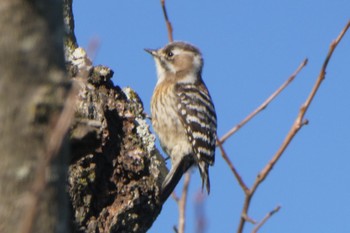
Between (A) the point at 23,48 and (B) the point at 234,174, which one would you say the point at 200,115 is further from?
(A) the point at 23,48

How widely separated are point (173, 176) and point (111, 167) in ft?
3.84

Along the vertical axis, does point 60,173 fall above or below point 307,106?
below

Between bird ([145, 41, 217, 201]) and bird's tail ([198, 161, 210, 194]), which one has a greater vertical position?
bird ([145, 41, 217, 201])

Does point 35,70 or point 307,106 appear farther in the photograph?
point 307,106

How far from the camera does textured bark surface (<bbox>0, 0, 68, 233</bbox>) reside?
5.20 feet

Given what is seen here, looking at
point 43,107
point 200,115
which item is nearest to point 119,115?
point 200,115

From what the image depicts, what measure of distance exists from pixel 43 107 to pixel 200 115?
5390 mm

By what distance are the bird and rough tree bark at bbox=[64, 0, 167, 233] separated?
4.80ft

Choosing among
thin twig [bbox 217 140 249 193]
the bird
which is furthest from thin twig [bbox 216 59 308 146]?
the bird

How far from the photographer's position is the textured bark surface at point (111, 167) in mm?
4254

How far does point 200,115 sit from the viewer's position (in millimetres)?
7012

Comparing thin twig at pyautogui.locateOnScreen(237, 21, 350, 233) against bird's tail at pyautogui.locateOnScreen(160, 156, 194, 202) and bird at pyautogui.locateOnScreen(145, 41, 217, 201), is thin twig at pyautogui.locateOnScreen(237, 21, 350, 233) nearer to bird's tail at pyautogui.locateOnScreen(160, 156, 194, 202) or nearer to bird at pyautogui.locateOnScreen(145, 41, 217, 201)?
bird's tail at pyautogui.locateOnScreen(160, 156, 194, 202)

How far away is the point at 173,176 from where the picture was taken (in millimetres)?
5496

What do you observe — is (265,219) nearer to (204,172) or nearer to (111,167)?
(111,167)
